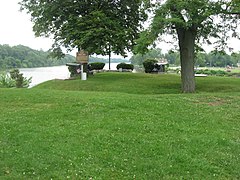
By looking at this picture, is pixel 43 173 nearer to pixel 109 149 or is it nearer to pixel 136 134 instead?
pixel 109 149

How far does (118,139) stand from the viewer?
19.1ft

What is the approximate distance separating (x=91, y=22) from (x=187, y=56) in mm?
7466

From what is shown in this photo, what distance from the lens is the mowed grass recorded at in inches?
178

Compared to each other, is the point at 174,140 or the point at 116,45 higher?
the point at 116,45

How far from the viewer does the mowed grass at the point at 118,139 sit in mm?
4527

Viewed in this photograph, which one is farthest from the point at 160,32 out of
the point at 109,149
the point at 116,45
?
the point at 109,149

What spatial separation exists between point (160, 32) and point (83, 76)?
8850 mm

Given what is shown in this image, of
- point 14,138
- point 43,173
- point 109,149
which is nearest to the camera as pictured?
point 43,173

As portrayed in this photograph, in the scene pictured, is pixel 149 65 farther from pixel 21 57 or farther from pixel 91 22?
pixel 21 57

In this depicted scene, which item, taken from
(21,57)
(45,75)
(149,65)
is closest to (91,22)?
(149,65)

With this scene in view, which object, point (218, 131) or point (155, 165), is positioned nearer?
point (155, 165)

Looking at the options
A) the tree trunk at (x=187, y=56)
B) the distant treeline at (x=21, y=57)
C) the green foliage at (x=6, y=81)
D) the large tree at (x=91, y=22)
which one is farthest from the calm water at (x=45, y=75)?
the tree trunk at (x=187, y=56)

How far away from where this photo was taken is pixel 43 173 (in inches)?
170

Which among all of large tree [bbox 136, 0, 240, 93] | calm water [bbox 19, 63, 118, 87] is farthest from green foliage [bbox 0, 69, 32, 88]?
large tree [bbox 136, 0, 240, 93]
